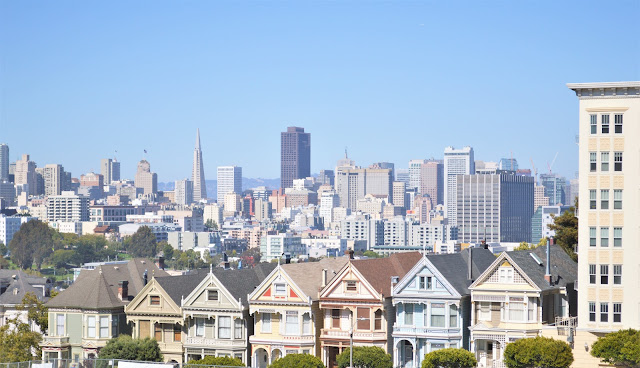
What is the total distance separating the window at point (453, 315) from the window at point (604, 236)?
27.5 feet

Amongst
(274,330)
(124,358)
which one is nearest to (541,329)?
(274,330)

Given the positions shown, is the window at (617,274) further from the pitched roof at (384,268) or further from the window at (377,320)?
the window at (377,320)

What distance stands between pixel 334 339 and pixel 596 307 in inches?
569

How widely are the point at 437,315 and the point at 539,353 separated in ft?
24.7

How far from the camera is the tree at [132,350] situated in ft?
239

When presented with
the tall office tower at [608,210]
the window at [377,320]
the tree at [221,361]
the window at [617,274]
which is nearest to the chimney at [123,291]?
the tree at [221,361]

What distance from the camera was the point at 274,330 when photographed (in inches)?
2862

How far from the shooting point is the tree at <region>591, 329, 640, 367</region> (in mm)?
61709

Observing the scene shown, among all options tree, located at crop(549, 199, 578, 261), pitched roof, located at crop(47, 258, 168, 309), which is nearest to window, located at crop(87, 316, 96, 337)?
pitched roof, located at crop(47, 258, 168, 309)

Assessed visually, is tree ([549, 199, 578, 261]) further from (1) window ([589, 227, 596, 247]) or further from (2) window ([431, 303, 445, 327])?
(2) window ([431, 303, 445, 327])

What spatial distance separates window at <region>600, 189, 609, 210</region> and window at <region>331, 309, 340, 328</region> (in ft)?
50.7

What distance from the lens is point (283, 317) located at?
72.3 metres

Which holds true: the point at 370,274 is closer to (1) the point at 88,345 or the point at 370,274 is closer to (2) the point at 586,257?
(2) the point at 586,257

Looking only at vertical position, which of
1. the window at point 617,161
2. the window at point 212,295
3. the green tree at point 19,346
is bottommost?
the green tree at point 19,346
